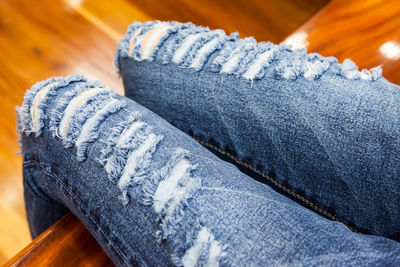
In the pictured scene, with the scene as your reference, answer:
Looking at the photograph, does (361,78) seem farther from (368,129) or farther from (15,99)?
(15,99)

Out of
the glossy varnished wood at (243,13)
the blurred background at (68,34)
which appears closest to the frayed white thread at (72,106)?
the blurred background at (68,34)

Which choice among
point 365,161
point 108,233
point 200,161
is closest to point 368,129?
point 365,161

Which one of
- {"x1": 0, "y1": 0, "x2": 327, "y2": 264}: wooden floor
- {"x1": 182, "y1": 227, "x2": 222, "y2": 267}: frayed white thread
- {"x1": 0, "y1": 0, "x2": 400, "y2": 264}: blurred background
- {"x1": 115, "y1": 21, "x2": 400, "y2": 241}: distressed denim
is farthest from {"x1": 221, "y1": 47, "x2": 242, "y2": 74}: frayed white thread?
{"x1": 0, "y1": 0, "x2": 327, "y2": 264}: wooden floor

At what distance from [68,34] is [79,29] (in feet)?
0.13

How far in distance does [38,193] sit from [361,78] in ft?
1.70

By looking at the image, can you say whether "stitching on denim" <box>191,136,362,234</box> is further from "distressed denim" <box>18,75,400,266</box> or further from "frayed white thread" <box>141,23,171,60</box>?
"frayed white thread" <box>141,23,171,60</box>

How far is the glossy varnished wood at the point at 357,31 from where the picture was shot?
0.58 meters

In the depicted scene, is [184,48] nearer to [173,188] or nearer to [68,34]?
[173,188]

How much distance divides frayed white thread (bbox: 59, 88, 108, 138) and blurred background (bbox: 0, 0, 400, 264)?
549 mm

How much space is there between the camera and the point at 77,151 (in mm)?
424

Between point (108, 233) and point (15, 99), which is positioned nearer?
point (108, 233)

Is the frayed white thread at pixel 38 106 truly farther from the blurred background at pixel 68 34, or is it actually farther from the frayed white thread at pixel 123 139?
the blurred background at pixel 68 34

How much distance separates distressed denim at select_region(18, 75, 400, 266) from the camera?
1.05 ft

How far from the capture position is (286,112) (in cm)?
44
